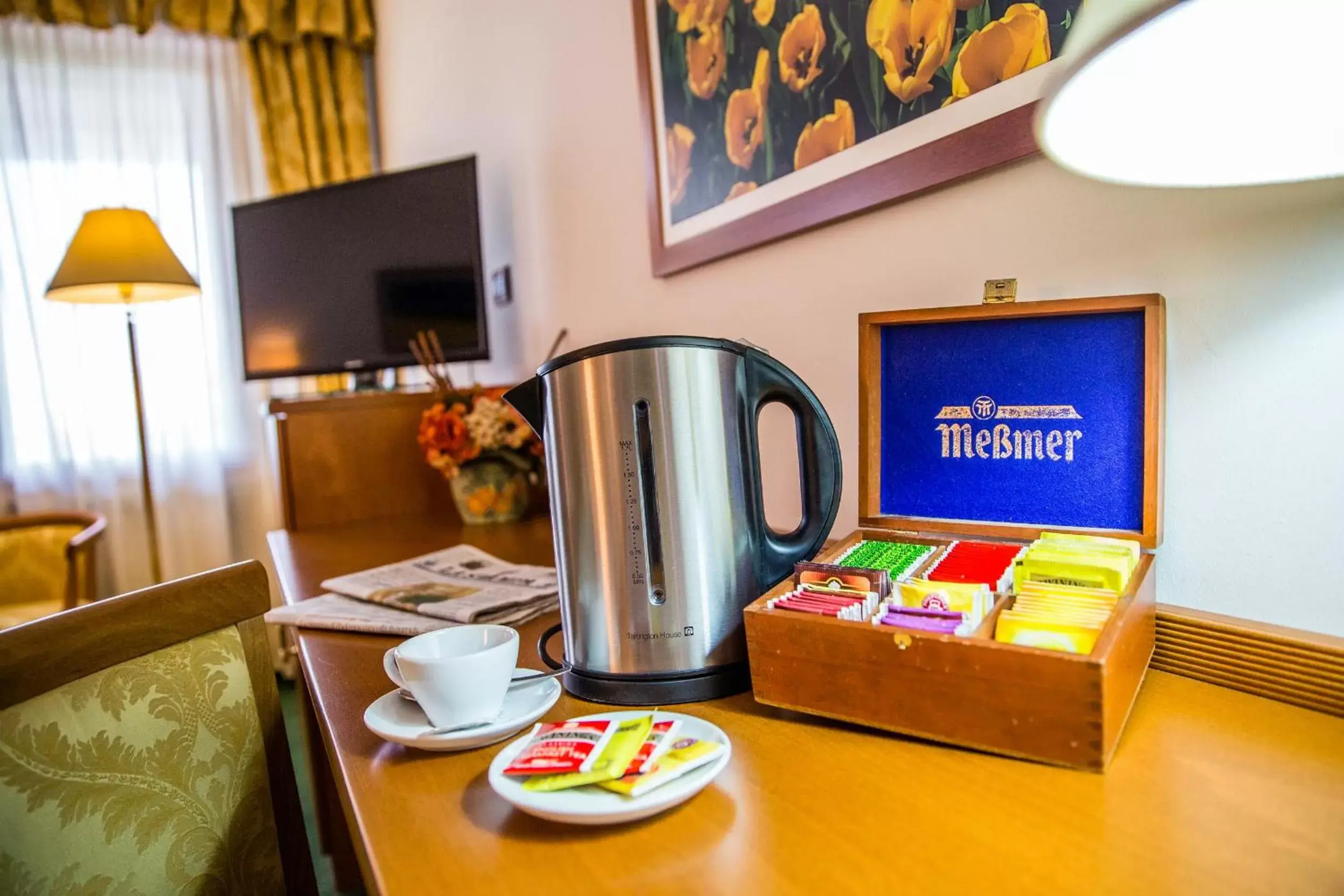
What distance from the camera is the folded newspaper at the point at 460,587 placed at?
0.95m

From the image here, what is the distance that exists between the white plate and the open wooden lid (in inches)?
13.9

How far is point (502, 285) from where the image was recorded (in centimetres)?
222

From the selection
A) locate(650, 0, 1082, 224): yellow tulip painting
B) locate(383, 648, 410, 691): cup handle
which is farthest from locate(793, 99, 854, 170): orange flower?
locate(383, 648, 410, 691): cup handle

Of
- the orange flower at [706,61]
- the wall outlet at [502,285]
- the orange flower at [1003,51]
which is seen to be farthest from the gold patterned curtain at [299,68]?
the orange flower at [1003,51]

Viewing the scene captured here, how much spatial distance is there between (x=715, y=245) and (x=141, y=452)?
7.90 feet

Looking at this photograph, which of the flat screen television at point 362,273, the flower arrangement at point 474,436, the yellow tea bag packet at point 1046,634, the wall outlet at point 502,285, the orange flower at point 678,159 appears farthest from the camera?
the wall outlet at point 502,285

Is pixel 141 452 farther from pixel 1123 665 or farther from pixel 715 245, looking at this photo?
pixel 1123 665

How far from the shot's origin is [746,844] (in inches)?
17.8

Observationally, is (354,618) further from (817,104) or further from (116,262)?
(116,262)

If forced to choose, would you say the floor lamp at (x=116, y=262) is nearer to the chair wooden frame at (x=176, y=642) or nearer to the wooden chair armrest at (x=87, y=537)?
the wooden chair armrest at (x=87, y=537)

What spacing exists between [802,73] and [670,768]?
0.82 meters

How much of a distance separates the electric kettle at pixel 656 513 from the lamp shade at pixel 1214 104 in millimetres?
295

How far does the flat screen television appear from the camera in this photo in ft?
6.28

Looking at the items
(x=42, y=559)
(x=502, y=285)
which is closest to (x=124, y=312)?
(x=42, y=559)
